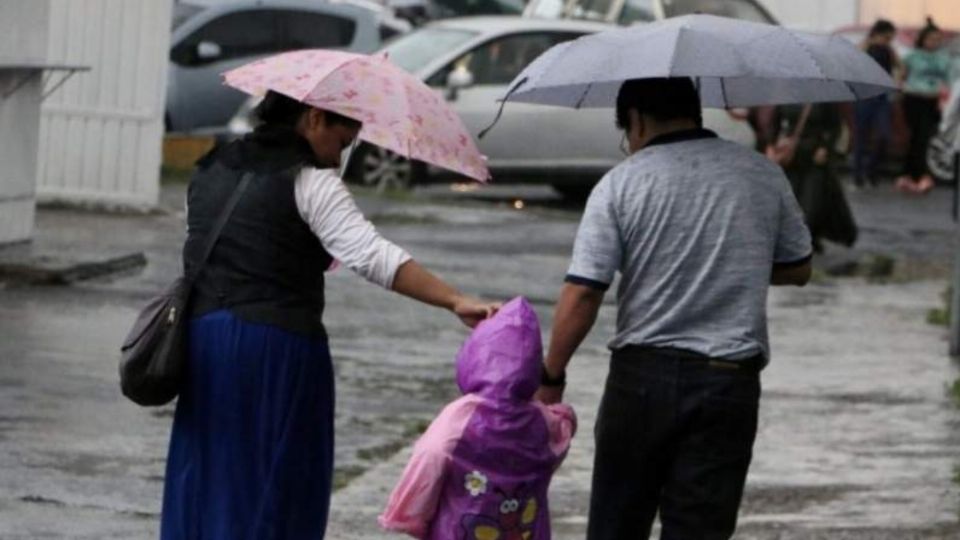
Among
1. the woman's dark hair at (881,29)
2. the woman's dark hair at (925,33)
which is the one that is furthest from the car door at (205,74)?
the woman's dark hair at (925,33)

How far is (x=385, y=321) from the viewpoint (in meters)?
14.9

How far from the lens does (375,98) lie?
6.60 meters

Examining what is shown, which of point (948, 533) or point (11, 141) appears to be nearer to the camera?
point (948, 533)

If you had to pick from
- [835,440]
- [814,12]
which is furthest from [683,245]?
[814,12]

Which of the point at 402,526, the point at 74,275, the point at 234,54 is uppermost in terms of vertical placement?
the point at 402,526

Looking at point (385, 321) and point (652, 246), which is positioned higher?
point (652, 246)

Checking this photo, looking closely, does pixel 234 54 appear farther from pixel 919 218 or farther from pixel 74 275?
pixel 74 275

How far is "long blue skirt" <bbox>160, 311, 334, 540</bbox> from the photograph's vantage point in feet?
21.5

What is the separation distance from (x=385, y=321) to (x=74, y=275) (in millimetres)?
1845

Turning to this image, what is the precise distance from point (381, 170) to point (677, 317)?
16956mm

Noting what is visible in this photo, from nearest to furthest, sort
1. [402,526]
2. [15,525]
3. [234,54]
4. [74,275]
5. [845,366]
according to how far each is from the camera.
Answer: [402,526], [15,525], [845,366], [74,275], [234,54]

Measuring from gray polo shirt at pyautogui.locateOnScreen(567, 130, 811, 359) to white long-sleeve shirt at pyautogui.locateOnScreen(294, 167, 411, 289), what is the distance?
1.40 ft

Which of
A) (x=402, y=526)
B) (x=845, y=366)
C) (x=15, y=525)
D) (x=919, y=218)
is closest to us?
(x=402, y=526)

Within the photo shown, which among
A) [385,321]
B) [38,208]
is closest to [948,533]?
[385,321]
